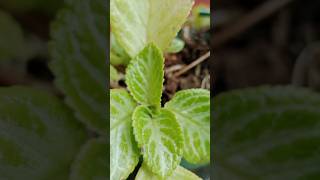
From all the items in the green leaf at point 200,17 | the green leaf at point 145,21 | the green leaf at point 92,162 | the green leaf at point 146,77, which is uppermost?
the green leaf at point 200,17

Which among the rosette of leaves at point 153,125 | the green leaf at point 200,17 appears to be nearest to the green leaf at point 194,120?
the rosette of leaves at point 153,125

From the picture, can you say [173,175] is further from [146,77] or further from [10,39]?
[10,39]

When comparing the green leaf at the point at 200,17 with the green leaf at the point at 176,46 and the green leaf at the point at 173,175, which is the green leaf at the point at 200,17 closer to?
the green leaf at the point at 176,46

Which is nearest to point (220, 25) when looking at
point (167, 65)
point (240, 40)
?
point (240, 40)

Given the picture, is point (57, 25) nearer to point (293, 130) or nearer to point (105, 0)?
point (105, 0)

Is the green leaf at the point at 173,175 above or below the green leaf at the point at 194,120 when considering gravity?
below

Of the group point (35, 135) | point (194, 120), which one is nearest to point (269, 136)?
point (194, 120)
